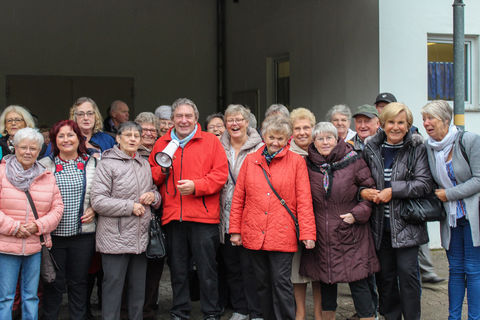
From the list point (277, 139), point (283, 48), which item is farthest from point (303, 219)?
point (283, 48)

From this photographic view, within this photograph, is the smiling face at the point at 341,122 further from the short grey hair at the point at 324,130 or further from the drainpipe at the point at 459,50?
the short grey hair at the point at 324,130

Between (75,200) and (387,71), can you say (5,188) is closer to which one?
(75,200)

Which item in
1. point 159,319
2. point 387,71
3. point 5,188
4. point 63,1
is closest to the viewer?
point 5,188

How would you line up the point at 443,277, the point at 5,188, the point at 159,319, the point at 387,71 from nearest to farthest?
the point at 5,188
the point at 159,319
the point at 443,277
the point at 387,71

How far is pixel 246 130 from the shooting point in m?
4.91

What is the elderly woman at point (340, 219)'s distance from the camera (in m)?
4.08

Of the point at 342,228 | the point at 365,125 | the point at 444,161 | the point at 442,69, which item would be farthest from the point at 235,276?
Answer: the point at 442,69

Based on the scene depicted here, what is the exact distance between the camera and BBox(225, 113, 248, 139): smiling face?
4.75 m

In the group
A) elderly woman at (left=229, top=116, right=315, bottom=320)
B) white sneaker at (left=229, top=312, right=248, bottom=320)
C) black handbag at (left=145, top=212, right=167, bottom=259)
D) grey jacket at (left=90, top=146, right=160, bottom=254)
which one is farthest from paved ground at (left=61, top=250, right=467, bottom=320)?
grey jacket at (left=90, top=146, right=160, bottom=254)

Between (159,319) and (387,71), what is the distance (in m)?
4.35

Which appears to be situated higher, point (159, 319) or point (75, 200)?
point (75, 200)

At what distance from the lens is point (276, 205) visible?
13.7 feet

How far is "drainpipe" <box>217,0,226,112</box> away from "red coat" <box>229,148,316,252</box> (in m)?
7.71

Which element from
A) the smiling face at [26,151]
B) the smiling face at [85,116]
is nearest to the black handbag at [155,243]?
the smiling face at [26,151]
